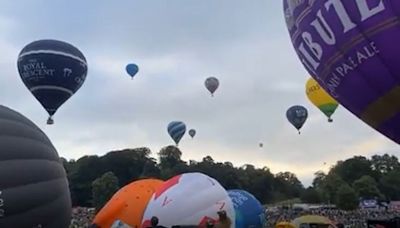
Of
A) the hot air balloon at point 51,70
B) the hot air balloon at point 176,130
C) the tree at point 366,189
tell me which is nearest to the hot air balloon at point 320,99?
the hot air balloon at point 51,70

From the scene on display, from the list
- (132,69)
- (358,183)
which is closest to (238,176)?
(358,183)

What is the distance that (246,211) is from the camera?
45.6 ft

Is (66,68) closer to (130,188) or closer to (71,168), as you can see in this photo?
(130,188)

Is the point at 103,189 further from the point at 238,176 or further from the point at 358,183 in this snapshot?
the point at 358,183

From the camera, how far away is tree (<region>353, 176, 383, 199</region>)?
254ft

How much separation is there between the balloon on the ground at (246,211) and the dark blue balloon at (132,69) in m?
19.1

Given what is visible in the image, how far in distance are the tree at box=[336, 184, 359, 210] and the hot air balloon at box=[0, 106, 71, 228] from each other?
61.7 meters

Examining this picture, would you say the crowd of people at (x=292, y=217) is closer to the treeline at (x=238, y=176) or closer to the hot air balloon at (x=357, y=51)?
the hot air balloon at (x=357, y=51)

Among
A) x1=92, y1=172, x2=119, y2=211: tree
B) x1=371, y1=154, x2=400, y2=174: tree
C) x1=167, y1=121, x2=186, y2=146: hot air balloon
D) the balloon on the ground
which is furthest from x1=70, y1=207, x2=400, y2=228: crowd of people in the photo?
x1=371, y1=154, x2=400, y2=174: tree

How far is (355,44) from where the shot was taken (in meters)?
9.48

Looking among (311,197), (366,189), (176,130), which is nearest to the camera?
(176,130)

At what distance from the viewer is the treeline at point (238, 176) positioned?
240ft

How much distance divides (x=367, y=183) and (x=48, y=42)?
211 ft

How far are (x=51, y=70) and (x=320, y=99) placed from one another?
9.45m
